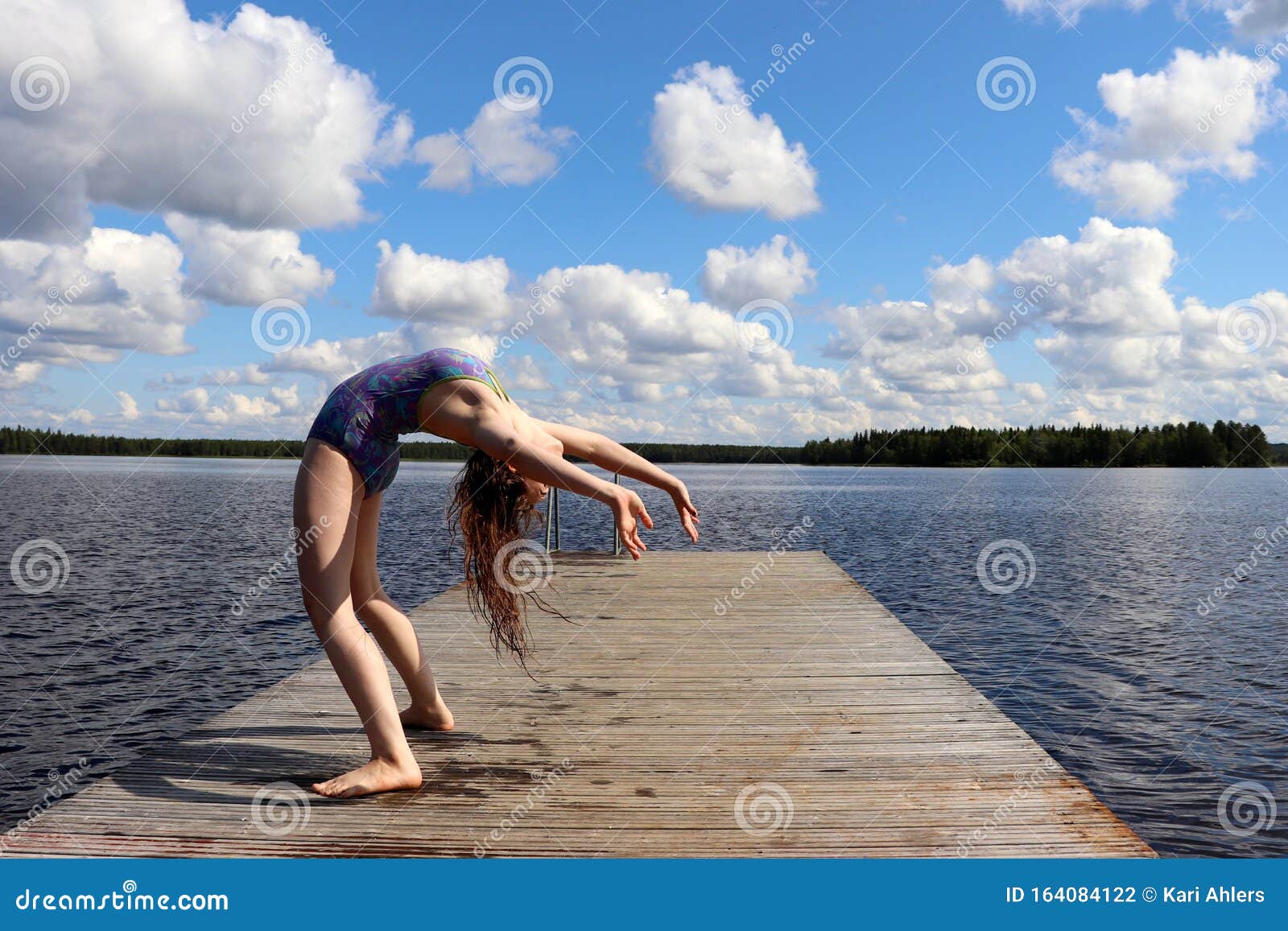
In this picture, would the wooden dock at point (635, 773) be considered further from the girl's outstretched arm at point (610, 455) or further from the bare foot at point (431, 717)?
the girl's outstretched arm at point (610, 455)

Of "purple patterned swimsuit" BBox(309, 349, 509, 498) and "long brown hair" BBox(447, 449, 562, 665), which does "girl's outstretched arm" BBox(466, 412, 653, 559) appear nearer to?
"purple patterned swimsuit" BBox(309, 349, 509, 498)

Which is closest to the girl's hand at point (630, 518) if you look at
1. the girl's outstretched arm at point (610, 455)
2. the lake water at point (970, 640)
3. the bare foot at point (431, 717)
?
the girl's outstretched arm at point (610, 455)

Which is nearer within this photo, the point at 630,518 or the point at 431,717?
the point at 630,518

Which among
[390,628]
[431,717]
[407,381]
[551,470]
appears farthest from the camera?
[431,717]

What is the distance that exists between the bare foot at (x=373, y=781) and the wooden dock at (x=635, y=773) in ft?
0.17

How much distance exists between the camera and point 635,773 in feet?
12.0

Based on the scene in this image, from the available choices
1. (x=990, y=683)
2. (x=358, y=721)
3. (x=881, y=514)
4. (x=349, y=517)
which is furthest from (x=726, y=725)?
(x=881, y=514)

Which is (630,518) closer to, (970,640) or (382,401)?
(382,401)

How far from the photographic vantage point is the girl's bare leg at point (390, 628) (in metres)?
3.61

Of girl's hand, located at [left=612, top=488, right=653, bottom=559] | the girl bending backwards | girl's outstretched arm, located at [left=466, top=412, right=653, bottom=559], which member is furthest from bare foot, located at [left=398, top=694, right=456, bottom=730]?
girl's hand, located at [left=612, top=488, right=653, bottom=559]

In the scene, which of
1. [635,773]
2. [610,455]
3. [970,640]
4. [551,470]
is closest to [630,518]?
[551,470]

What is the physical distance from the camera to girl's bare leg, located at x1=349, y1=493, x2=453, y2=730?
142 inches

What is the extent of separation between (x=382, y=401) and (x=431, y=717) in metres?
1.63

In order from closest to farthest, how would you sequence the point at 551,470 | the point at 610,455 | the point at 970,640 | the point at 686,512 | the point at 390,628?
the point at 551,470, the point at 686,512, the point at 610,455, the point at 390,628, the point at 970,640
